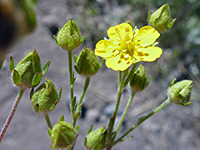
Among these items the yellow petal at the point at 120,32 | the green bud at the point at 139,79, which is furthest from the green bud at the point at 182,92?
the yellow petal at the point at 120,32

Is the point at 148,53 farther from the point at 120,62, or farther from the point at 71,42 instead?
the point at 71,42

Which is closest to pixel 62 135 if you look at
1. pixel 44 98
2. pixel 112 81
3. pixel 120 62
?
pixel 44 98

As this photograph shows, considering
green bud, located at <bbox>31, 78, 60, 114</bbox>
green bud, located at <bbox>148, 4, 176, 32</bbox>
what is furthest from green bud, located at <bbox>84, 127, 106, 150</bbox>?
green bud, located at <bbox>148, 4, 176, 32</bbox>

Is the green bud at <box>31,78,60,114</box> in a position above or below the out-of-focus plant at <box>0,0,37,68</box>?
below

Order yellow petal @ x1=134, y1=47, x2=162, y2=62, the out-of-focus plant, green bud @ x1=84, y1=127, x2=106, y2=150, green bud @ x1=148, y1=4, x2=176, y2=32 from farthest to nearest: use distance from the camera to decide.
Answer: green bud @ x1=148, y1=4, x2=176, y2=32
green bud @ x1=84, y1=127, x2=106, y2=150
yellow petal @ x1=134, y1=47, x2=162, y2=62
the out-of-focus plant

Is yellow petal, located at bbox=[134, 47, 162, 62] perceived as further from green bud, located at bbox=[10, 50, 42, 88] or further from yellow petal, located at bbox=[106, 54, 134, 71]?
green bud, located at bbox=[10, 50, 42, 88]

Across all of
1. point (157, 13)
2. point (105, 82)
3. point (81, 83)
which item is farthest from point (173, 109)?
point (157, 13)

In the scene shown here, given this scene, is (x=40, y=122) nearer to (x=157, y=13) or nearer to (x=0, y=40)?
(x=157, y=13)

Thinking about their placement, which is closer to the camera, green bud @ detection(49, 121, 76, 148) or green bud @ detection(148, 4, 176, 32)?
green bud @ detection(49, 121, 76, 148)
